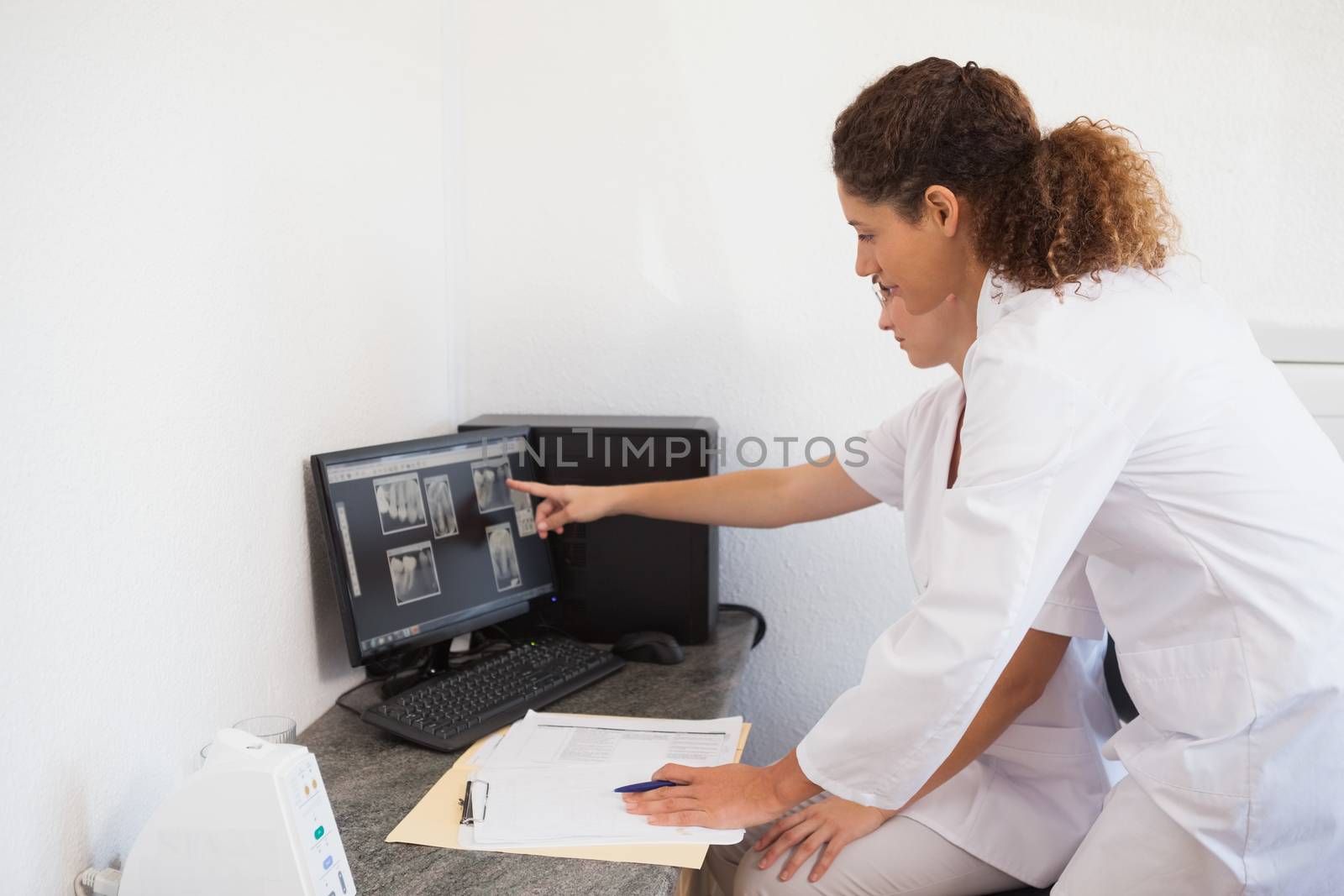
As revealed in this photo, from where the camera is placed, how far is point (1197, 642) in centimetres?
104

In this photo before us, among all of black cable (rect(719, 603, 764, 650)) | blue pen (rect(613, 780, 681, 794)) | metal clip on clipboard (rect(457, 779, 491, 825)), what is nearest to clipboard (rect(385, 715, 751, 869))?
metal clip on clipboard (rect(457, 779, 491, 825))

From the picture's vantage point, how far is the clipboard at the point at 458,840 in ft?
3.37

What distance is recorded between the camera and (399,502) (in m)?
1.48

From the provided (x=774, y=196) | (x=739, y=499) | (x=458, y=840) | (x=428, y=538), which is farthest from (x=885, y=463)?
(x=458, y=840)

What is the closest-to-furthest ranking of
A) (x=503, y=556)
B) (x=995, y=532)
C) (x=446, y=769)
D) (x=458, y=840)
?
(x=995, y=532) < (x=458, y=840) < (x=446, y=769) < (x=503, y=556)

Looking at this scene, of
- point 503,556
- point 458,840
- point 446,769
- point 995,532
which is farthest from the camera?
point 503,556

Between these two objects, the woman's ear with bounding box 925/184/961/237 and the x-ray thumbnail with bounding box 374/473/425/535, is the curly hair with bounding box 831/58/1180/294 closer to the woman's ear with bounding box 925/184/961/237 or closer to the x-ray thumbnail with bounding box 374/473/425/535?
the woman's ear with bounding box 925/184/961/237

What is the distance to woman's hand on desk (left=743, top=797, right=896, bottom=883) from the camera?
50.7 inches

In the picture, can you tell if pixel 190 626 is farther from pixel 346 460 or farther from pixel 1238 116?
pixel 1238 116

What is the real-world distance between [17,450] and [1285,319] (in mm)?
1978

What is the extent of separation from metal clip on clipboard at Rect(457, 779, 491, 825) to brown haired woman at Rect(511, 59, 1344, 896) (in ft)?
0.57

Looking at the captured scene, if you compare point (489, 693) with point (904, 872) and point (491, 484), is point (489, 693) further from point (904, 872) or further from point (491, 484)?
point (904, 872)

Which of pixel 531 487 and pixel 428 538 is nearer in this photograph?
pixel 428 538

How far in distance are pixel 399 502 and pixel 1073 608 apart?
0.94m
